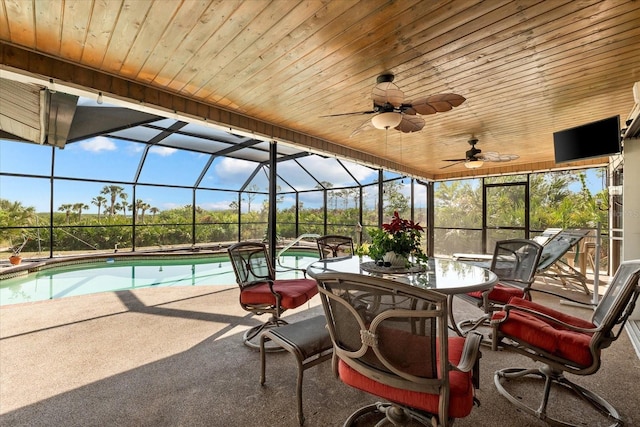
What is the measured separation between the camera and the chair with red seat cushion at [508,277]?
281 cm

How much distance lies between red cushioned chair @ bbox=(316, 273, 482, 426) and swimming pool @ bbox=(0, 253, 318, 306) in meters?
4.72

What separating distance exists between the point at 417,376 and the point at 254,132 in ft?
12.2

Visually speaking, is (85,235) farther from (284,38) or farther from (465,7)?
(465,7)

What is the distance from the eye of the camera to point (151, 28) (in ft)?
7.02

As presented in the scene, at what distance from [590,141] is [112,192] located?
1154cm

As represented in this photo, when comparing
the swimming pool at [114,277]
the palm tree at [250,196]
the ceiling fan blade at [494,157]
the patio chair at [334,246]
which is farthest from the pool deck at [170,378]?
the palm tree at [250,196]

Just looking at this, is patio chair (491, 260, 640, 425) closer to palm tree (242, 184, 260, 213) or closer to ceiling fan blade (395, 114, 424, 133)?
ceiling fan blade (395, 114, 424, 133)

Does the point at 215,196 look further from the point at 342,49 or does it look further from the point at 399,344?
the point at 399,344

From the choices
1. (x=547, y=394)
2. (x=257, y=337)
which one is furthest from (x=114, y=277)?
(x=547, y=394)

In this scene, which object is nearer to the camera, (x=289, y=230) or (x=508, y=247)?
(x=508, y=247)

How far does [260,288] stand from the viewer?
9.29ft

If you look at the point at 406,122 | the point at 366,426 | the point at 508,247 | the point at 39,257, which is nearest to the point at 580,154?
the point at 508,247

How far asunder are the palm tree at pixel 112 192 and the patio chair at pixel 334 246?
28.1 ft

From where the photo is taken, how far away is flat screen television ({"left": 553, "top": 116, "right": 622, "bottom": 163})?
3273 millimetres
